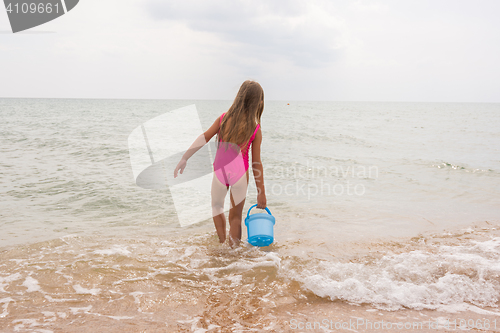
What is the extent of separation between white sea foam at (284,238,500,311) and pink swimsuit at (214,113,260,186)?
4.12 ft

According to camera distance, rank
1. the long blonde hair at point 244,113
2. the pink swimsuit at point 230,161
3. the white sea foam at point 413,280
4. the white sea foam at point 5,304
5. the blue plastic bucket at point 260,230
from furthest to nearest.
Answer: the blue plastic bucket at point 260,230, the pink swimsuit at point 230,161, the long blonde hair at point 244,113, the white sea foam at point 413,280, the white sea foam at point 5,304

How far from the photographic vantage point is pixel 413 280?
3186 millimetres

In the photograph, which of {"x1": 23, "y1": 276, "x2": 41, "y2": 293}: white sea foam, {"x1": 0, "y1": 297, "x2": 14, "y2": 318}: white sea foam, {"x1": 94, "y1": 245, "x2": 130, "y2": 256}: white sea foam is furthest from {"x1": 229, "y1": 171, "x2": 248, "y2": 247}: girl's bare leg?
{"x1": 0, "y1": 297, "x2": 14, "y2": 318}: white sea foam

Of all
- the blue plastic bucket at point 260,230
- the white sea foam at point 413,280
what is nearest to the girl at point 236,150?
the blue plastic bucket at point 260,230

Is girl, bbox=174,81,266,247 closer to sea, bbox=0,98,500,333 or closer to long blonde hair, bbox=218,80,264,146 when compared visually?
long blonde hair, bbox=218,80,264,146

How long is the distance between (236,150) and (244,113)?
1.48ft

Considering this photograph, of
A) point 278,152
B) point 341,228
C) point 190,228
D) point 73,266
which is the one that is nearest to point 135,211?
point 190,228

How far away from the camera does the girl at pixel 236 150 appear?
11.6 feet

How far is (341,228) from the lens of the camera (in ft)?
16.4

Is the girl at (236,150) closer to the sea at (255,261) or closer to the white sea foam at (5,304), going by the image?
the sea at (255,261)

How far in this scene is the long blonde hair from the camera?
3.51 metres

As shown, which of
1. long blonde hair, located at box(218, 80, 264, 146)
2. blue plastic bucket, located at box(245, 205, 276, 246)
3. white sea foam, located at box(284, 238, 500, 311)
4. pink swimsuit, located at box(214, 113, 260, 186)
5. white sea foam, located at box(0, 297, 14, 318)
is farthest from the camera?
blue plastic bucket, located at box(245, 205, 276, 246)

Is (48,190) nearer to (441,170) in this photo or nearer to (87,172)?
(87,172)

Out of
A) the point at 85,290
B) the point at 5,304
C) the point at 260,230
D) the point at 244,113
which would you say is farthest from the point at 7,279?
the point at 244,113
